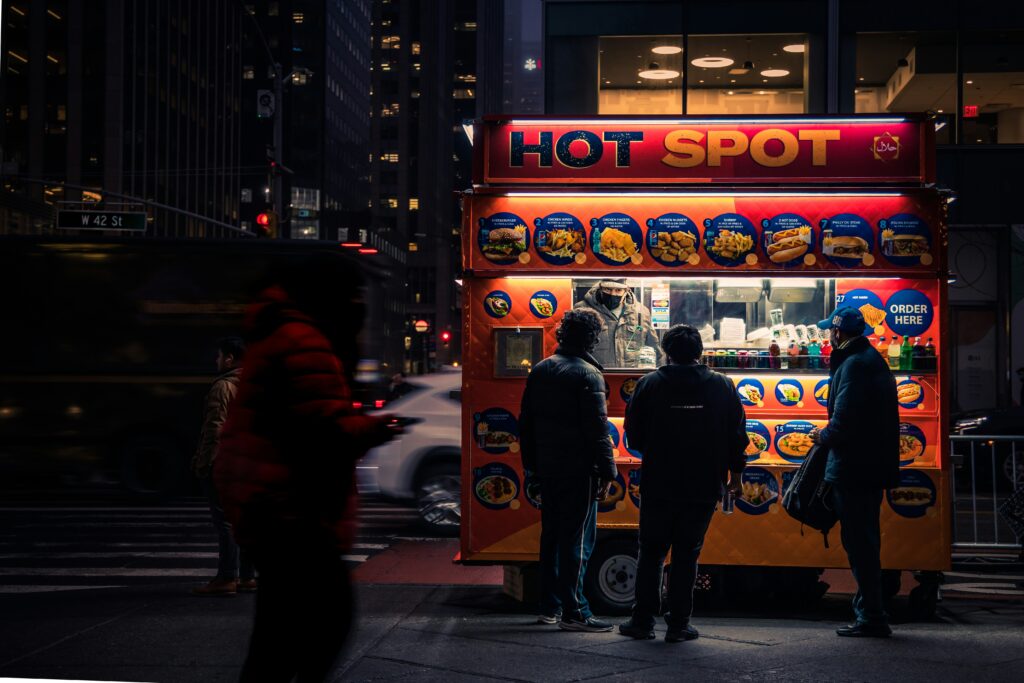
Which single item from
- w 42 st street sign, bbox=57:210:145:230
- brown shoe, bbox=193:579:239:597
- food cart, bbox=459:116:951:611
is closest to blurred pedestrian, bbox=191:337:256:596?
brown shoe, bbox=193:579:239:597

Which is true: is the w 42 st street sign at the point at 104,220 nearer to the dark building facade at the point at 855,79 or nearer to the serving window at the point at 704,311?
the dark building facade at the point at 855,79

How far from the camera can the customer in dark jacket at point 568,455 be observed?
24.1 feet

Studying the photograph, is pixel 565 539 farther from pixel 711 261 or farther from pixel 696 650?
pixel 711 261

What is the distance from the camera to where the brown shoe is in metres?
8.88

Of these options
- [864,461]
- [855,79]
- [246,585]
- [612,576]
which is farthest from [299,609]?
[855,79]

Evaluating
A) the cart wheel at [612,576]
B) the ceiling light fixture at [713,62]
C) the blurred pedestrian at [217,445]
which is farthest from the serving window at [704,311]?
the ceiling light fixture at [713,62]

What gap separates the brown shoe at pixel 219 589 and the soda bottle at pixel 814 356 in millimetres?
4793

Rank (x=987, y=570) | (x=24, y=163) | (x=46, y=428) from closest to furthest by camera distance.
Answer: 1. (x=987, y=570)
2. (x=46, y=428)
3. (x=24, y=163)

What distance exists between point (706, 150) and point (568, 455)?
8.40 feet

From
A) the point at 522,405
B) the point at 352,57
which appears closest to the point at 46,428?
the point at 522,405

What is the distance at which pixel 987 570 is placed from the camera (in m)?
10.2

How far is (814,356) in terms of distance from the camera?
27.7 feet

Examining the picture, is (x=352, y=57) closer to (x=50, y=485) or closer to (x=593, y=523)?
(x=50, y=485)

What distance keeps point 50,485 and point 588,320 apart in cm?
1223
